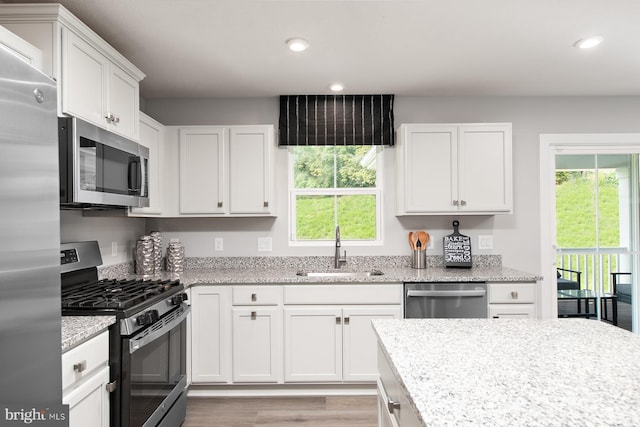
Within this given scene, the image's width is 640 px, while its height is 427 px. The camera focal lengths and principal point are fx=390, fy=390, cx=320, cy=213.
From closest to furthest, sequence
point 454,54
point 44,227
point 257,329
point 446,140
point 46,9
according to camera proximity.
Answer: point 44,227, point 46,9, point 454,54, point 257,329, point 446,140

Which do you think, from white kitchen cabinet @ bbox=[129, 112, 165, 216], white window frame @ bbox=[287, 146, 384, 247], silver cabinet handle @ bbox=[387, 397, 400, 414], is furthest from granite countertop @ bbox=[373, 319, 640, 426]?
white kitchen cabinet @ bbox=[129, 112, 165, 216]

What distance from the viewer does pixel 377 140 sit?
3439 mm

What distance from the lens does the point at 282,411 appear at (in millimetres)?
2725

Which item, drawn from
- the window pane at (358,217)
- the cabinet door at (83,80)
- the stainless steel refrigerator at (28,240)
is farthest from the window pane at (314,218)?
the stainless steel refrigerator at (28,240)

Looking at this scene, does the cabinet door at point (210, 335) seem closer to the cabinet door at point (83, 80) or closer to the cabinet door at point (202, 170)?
the cabinet door at point (202, 170)

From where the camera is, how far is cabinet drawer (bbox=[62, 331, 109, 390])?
1.41 m

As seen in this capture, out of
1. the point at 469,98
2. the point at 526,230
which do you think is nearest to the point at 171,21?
the point at 469,98

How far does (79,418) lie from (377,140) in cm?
281

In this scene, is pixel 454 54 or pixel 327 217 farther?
pixel 327 217

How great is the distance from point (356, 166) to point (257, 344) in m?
1.77

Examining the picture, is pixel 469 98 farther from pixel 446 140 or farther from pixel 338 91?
pixel 338 91

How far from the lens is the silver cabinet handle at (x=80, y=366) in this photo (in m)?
1.45

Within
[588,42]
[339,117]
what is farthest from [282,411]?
[588,42]

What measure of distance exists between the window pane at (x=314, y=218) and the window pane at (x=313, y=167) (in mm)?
135
